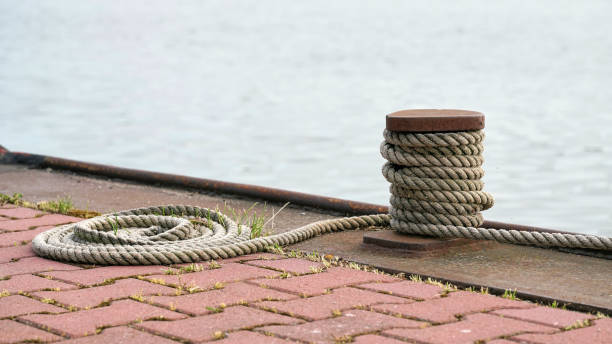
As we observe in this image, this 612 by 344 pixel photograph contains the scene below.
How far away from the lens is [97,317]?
2.66 m

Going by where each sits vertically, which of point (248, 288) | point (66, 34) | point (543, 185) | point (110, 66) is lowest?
point (248, 288)

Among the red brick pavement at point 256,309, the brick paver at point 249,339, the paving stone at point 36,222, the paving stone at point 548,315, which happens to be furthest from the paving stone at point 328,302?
the paving stone at point 36,222

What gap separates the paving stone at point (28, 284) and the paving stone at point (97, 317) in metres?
0.32

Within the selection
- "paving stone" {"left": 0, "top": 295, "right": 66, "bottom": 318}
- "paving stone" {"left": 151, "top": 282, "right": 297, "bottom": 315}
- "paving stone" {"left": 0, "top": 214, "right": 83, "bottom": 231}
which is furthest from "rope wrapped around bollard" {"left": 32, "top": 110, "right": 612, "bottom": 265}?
"paving stone" {"left": 0, "top": 295, "right": 66, "bottom": 318}

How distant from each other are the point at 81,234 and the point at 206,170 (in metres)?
6.67

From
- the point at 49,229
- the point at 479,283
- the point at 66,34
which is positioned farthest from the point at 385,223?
the point at 66,34

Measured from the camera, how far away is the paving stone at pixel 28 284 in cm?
299

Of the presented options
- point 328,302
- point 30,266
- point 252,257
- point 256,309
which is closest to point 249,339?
point 256,309

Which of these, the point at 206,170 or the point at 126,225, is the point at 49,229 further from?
the point at 206,170

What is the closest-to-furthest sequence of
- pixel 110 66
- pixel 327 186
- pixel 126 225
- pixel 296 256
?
pixel 296 256 < pixel 126 225 < pixel 327 186 < pixel 110 66

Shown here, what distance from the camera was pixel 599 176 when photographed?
954 centimetres

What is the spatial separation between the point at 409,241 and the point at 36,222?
67.4 inches

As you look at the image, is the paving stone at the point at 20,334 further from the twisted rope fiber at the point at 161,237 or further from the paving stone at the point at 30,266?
the twisted rope fiber at the point at 161,237

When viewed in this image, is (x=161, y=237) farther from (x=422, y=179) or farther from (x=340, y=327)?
(x=340, y=327)
